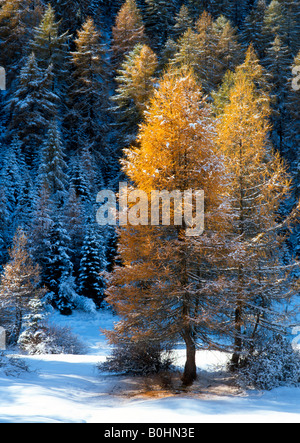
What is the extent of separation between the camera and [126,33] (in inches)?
1401

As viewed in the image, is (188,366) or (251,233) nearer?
(188,366)

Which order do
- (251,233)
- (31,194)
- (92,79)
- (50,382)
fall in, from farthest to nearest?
(92,79), (31,194), (251,233), (50,382)

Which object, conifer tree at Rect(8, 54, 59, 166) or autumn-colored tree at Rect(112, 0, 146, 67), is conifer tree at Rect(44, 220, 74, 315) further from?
autumn-colored tree at Rect(112, 0, 146, 67)

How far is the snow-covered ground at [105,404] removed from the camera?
6.17m

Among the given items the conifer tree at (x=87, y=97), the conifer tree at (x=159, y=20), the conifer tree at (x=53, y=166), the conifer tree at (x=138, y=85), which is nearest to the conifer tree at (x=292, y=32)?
the conifer tree at (x=159, y=20)

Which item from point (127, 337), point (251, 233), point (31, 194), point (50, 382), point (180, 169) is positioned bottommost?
point (50, 382)

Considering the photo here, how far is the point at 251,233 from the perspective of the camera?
10.8 m

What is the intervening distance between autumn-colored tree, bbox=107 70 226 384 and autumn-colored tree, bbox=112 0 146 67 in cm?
2975

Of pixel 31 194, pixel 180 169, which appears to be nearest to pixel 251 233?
pixel 180 169

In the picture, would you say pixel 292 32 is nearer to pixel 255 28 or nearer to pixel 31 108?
pixel 255 28

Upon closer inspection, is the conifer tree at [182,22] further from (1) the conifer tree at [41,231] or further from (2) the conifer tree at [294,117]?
(1) the conifer tree at [41,231]

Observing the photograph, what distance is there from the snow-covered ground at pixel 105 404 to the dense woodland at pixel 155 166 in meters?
1.54

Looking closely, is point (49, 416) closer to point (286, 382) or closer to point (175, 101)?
point (286, 382)

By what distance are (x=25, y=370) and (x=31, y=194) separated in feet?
59.7
